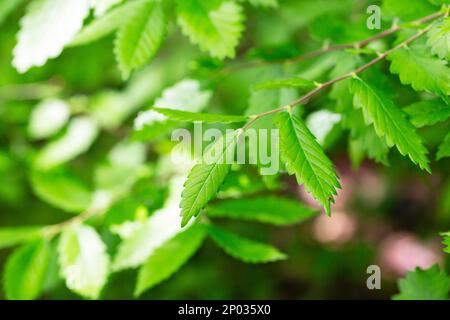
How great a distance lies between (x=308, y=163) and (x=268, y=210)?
56 centimetres

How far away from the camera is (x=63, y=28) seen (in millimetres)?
1074

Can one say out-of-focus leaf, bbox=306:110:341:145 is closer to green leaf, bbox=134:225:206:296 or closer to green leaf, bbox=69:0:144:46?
green leaf, bbox=134:225:206:296

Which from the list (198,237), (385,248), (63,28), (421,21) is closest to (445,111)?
(421,21)

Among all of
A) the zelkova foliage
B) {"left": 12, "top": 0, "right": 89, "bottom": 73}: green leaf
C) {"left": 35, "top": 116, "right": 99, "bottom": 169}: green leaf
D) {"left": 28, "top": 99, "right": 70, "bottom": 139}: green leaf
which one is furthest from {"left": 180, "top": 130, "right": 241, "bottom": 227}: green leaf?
{"left": 28, "top": 99, "right": 70, "bottom": 139}: green leaf

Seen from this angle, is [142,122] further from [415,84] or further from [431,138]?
[431,138]

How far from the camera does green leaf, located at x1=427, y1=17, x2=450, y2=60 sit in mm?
843

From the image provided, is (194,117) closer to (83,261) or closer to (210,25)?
(210,25)

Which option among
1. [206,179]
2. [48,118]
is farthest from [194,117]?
[48,118]

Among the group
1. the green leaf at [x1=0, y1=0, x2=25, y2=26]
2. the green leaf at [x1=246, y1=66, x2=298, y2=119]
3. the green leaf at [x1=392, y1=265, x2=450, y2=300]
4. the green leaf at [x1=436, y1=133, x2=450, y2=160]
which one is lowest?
the green leaf at [x1=392, y1=265, x2=450, y2=300]

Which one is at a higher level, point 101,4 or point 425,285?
point 101,4

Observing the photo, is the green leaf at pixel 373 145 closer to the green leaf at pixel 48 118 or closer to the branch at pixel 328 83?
the branch at pixel 328 83

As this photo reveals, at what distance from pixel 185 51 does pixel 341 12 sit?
662mm

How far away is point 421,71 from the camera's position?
0.87 m

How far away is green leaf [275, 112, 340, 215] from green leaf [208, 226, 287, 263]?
386mm
